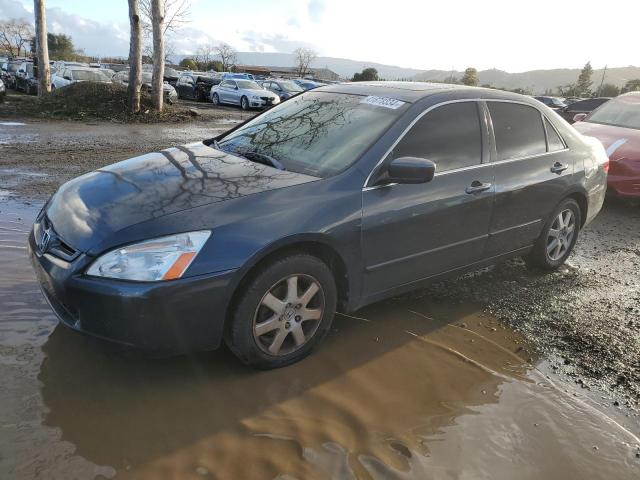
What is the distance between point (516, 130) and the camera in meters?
4.41

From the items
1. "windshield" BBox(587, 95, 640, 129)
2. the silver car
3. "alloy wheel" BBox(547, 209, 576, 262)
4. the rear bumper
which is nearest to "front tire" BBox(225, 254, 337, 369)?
"alloy wheel" BBox(547, 209, 576, 262)

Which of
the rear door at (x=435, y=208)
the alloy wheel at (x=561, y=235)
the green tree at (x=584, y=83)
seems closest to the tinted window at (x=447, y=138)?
the rear door at (x=435, y=208)

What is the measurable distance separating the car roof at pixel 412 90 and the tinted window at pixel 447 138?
0.14 meters

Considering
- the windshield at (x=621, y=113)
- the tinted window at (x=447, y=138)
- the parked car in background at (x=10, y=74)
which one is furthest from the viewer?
the parked car in background at (x=10, y=74)

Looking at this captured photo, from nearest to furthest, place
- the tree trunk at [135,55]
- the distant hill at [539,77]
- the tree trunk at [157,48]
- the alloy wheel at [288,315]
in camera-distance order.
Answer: the alloy wheel at [288,315], the tree trunk at [135,55], the tree trunk at [157,48], the distant hill at [539,77]

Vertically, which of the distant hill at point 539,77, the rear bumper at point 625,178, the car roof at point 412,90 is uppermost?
the distant hill at point 539,77

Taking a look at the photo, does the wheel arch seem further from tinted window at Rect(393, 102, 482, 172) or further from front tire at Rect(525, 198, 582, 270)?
front tire at Rect(525, 198, 582, 270)

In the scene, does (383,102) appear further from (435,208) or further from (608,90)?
(608,90)

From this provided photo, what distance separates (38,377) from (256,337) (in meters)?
1.21

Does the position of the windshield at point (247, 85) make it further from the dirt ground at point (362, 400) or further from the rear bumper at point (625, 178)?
the dirt ground at point (362, 400)

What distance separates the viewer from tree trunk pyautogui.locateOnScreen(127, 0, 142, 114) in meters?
14.8

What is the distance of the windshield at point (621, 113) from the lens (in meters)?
8.70

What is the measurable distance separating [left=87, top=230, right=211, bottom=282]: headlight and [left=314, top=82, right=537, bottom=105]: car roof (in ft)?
6.70

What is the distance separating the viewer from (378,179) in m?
3.37
